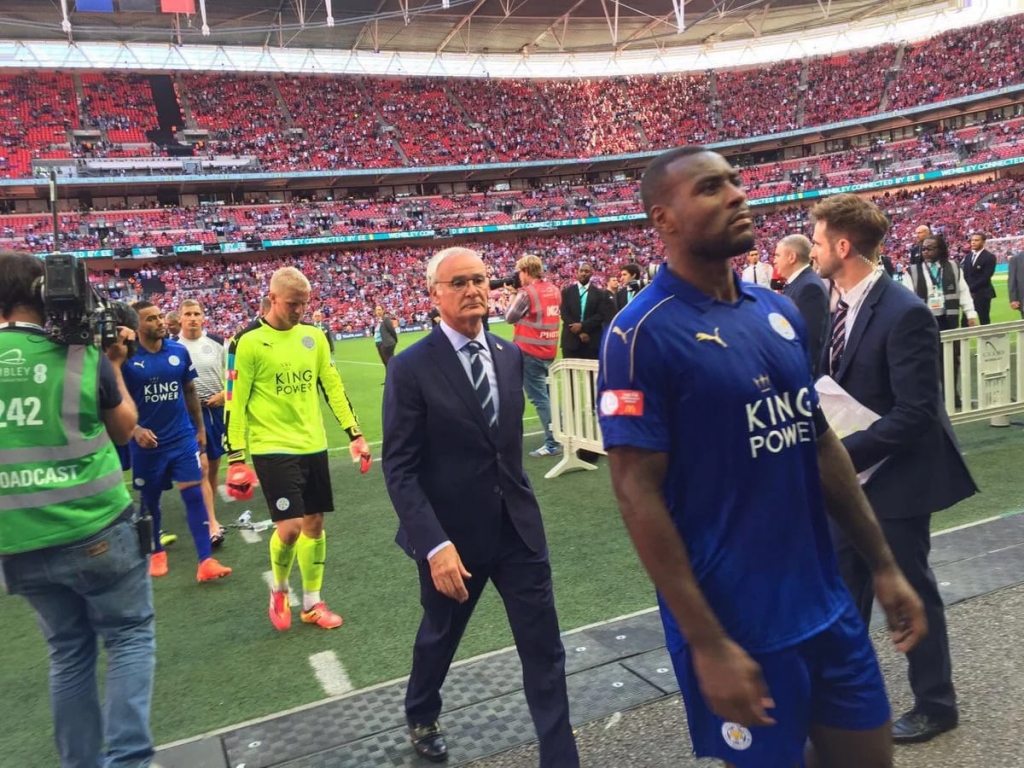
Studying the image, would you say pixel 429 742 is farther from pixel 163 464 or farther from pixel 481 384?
pixel 163 464

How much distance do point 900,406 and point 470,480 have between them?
1.50 m

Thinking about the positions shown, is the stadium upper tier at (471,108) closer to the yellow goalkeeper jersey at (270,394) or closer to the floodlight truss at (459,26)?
the floodlight truss at (459,26)

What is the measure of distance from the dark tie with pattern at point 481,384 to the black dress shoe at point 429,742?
122 centimetres

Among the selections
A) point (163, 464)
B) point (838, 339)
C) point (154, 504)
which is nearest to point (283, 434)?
point (163, 464)

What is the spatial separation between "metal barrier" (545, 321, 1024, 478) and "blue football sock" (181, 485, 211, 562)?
3.15 meters

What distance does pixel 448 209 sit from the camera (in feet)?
161

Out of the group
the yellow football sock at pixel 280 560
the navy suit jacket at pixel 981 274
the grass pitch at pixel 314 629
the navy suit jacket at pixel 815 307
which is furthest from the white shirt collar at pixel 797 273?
the navy suit jacket at pixel 981 274

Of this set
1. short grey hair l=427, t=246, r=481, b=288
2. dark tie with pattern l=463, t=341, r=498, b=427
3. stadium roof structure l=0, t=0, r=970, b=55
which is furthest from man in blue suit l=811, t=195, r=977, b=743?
stadium roof structure l=0, t=0, r=970, b=55

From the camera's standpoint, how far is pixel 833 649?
5.30ft

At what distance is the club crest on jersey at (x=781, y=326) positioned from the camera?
5.57 feet

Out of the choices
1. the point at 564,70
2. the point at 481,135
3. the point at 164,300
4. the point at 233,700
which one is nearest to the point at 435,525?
the point at 233,700

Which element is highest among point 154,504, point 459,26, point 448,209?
point 459,26

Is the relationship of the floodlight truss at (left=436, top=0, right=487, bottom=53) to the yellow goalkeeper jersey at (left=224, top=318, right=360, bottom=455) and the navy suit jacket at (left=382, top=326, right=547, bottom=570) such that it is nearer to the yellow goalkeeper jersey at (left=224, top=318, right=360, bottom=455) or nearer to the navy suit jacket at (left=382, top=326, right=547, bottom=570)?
the yellow goalkeeper jersey at (left=224, top=318, right=360, bottom=455)

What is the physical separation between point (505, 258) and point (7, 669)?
4490cm
